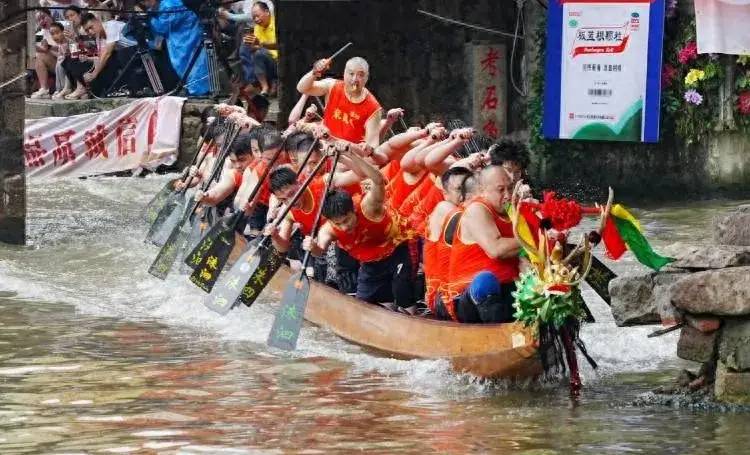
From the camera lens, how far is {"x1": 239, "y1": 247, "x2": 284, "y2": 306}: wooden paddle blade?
12305 mm

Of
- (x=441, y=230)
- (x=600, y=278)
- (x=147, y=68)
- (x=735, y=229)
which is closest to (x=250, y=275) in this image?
(x=441, y=230)

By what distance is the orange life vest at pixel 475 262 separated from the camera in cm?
1023

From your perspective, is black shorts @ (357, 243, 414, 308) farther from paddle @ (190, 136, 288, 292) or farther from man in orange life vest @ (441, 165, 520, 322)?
paddle @ (190, 136, 288, 292)

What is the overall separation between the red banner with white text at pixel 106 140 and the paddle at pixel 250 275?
10114mm

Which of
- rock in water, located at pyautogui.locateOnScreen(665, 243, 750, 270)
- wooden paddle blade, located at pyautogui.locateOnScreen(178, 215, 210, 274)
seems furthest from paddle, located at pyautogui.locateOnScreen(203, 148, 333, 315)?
rock in water, located at pyautogui.locateOnScreen(665, 243, 750, 270)

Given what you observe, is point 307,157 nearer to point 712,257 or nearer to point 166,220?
point 166,220

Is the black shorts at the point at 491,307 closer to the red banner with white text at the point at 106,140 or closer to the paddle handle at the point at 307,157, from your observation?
the paddle handle at the point at 307,157

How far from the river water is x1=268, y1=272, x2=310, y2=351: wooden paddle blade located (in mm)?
123

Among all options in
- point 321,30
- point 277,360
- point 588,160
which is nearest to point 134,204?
point 321,30

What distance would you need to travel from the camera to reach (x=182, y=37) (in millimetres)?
22453

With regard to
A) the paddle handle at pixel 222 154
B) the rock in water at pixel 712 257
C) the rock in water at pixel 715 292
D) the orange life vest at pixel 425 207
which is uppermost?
the paddle handle at pixel 222 154

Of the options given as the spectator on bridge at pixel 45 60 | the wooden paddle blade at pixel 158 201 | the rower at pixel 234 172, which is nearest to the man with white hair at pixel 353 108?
the rower at pixel 234 172

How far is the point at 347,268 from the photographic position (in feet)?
41.3

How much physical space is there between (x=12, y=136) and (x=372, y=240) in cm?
577
